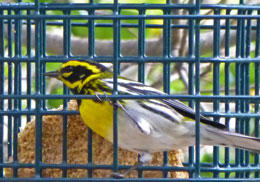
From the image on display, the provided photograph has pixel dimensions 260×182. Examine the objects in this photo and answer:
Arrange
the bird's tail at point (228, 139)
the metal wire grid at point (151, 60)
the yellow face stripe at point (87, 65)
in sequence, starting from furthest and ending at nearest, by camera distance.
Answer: the yellow face stripe at point (87, 65) < the bird's tail at point (228, 139) < the metal wire grid at point (151, 60)

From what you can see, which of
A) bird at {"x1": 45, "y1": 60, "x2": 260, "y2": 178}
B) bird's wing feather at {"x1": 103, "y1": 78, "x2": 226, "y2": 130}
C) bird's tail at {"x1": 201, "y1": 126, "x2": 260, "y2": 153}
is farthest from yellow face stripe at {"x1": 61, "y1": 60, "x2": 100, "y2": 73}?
bird's tail at {"x1": 201, "y1": 126, "x2": 260, "y2": 153}

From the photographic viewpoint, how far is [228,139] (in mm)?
3428

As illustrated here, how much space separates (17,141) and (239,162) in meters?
1.47

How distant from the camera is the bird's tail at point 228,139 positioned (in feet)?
10.9

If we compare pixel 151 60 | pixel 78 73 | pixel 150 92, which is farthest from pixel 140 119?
pixel 78 73

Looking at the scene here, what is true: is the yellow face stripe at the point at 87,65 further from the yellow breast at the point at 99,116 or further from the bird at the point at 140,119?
the yellow breast at the point at 99,116

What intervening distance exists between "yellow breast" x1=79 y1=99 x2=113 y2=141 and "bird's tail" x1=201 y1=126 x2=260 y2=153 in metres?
0.59

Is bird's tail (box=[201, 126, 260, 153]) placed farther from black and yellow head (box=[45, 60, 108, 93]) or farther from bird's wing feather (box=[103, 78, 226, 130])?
black and yellow head (box=[45, 60, 108, 93])

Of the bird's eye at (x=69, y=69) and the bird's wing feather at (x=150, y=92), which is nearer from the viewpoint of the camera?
the bird's wing feather at (x=150, y=92)

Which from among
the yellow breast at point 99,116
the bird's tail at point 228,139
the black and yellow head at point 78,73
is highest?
the black and yellow head at point 78,73

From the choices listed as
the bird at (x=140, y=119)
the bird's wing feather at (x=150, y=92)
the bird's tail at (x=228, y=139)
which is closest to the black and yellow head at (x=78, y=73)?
the bird at (x=140, y=119)

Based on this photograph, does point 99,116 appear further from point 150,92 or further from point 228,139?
point 228,139

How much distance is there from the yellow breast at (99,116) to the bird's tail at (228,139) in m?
0.59

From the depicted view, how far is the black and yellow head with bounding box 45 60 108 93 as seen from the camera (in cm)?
352
